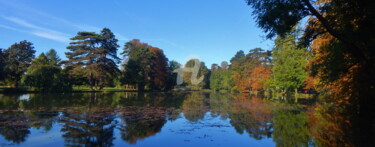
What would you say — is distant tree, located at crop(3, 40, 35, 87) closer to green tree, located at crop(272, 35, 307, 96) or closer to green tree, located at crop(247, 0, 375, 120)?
green tree, located at crop(247, 0, 375, 120)

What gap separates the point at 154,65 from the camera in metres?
55.4

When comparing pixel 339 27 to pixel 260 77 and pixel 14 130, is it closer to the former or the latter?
pixel 14 130

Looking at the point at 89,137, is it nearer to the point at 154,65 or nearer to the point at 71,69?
the point at 71,69

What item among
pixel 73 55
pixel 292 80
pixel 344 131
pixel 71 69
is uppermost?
pixel 73 55

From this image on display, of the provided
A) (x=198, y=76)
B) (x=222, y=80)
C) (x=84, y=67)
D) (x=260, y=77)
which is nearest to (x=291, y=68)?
(x=260, y=77)

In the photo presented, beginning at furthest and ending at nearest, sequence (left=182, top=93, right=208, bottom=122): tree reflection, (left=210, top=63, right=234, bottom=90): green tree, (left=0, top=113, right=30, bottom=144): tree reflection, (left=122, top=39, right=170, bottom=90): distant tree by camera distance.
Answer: (left=210, top=63, right=234, bottom=90): green tree, (left=122, top=39, right=170, bottom=90): distant tree, (left=182, top=93, right=208, bottom=122): tree reflection, (left=0, top=113, right=30, bottom=144): tree reflection

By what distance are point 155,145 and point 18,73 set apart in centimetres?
4705

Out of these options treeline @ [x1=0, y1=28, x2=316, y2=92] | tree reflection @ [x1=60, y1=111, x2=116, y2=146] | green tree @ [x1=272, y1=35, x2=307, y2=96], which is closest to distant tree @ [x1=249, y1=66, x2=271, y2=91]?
treeline @ [x1=0, y1=28, x2=316, y2=92]

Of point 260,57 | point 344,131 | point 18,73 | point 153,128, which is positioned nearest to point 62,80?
point 18,73

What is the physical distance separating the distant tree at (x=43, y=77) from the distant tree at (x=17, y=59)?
1050cm

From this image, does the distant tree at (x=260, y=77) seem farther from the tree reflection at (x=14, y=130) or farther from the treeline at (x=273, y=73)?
the tree reflection at (x=14, y=130)

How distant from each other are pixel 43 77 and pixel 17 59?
21.6 m

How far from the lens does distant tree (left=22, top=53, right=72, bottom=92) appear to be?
3119 cm

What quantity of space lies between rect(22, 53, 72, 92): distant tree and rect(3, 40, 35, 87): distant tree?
10.5 metres
